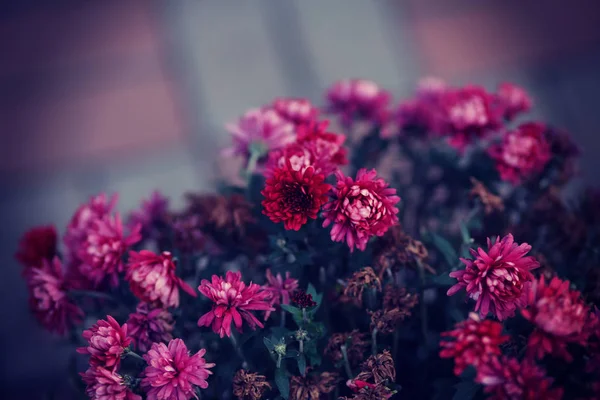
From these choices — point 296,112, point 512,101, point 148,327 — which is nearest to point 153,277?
point 148,327

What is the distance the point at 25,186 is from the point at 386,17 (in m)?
1.27

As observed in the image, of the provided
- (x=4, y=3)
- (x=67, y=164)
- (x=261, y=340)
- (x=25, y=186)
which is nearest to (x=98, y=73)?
(x=67, y=164)

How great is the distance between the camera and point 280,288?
0.55 metres

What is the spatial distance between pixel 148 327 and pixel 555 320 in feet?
1.37

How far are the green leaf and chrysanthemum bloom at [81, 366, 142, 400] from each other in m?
0.14

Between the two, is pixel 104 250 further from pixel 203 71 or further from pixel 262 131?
pixel 203 71

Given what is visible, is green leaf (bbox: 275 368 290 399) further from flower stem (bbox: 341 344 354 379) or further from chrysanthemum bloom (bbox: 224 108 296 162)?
chrysanthemum bloom (bbox: 224 108 296 162)

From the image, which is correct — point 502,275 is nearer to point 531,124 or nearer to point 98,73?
point 531,124

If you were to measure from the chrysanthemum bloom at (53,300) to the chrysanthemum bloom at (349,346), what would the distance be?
0.31 m

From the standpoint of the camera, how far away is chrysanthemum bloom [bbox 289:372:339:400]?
1.66ft

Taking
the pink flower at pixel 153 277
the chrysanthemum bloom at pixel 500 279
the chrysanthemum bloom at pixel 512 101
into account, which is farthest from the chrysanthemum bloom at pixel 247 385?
the chrysanthemum bloom at pixel 512 101

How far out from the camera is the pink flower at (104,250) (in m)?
0.56

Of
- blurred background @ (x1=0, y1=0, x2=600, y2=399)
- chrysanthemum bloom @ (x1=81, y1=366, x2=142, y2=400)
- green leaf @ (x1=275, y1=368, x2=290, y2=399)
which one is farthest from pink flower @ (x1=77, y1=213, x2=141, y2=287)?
blurred background @ (x1=0, y1=0, x2=600, y2=399)

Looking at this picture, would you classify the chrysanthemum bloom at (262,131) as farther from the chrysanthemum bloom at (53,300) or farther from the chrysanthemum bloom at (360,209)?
the chrysanthemum bloom at (53,300)
